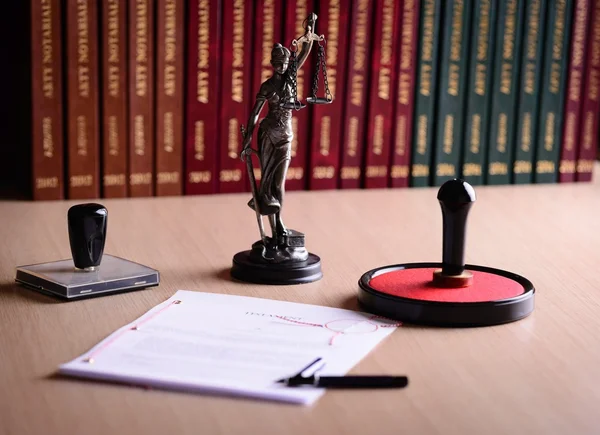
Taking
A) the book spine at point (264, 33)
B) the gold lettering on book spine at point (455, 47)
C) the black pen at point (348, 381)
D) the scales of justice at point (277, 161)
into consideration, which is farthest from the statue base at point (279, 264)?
the gold lettering on book spine at point (455, 47)

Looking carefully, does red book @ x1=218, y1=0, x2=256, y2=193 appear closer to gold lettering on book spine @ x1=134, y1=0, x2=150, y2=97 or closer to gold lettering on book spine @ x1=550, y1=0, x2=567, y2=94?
gold lettering on book spine @ x1=134, y1=0, x2=150, y2=97

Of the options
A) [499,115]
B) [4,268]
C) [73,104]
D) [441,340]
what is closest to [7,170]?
[73,104]

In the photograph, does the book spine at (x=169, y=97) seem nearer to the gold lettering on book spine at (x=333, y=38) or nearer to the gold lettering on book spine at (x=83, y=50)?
the gold lettering on book spine at (x=83, y=50)

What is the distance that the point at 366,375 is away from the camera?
0.89 meters

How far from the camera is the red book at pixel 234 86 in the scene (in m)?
1.71

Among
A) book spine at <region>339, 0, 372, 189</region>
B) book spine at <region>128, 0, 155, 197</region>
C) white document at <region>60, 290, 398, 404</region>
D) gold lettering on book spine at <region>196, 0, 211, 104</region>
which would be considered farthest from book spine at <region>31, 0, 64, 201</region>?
white document at <region>60, 290, 398, 404</region>

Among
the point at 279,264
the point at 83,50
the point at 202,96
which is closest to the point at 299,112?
the point at 202,96

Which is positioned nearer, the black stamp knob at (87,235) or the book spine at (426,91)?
the black stamp knob at (87,235)

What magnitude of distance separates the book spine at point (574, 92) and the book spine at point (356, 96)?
403 millimetres

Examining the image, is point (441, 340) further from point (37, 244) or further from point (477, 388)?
point (37, 244)

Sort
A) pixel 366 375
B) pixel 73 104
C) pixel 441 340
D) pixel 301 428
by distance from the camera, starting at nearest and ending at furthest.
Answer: pixel 301 428
pixel 366 375
pixel 441 340
pixel 73 104

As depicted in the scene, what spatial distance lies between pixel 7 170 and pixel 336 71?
633 millimetres

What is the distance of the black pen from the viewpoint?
865 millimetres

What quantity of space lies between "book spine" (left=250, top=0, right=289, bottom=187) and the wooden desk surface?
0.71ft
